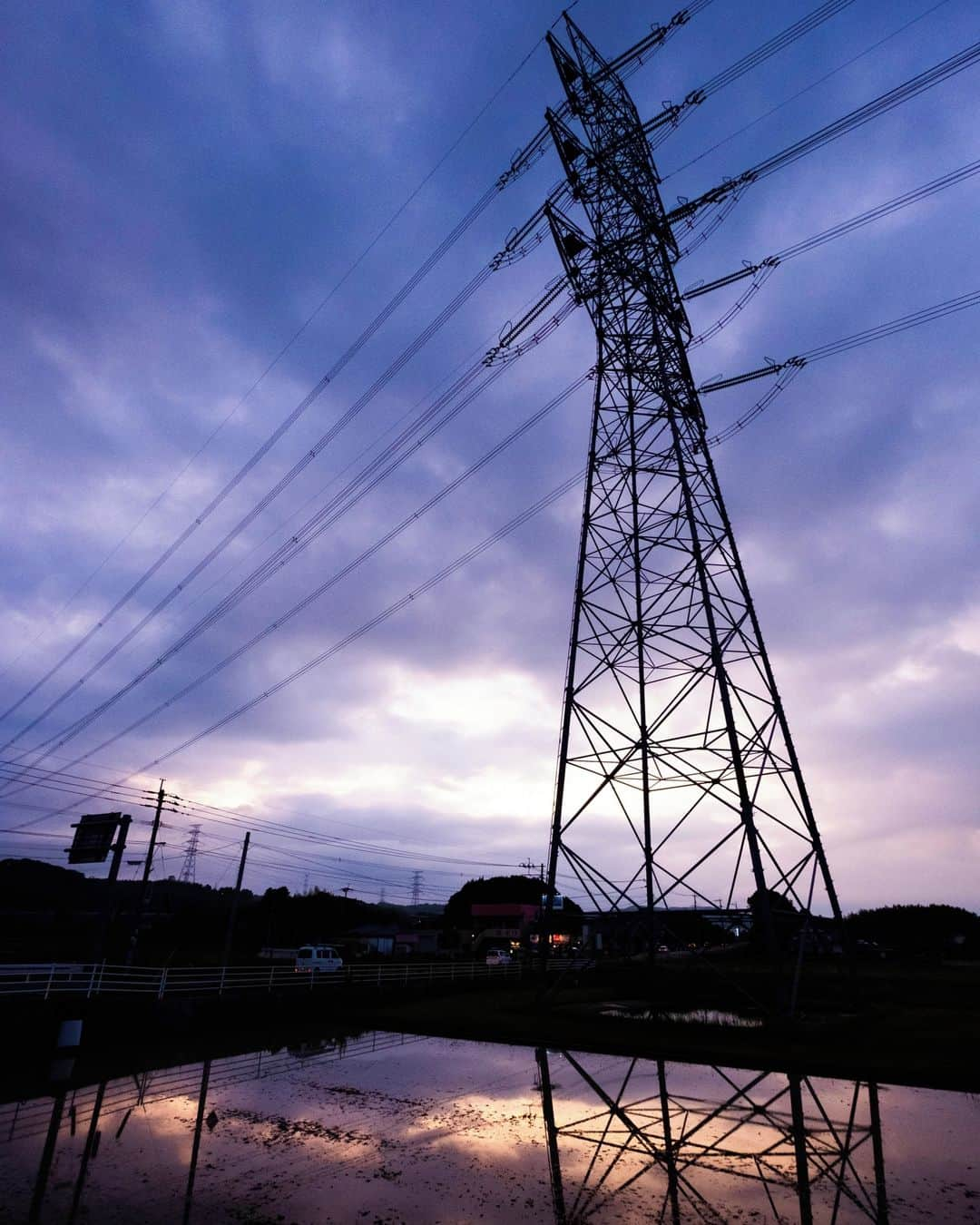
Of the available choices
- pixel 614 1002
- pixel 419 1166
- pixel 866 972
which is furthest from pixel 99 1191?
pixel 866 972

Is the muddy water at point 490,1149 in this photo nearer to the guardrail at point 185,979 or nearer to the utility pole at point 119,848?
the guardrail at point 185,979

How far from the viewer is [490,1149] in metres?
9.16

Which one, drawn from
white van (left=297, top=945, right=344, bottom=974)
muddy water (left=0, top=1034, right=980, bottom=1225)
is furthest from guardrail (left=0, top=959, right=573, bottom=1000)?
muddy water (left=0, top=1034, right=980, bottom=1225)

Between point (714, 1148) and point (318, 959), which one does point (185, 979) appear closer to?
point (318, 959)

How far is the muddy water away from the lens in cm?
721

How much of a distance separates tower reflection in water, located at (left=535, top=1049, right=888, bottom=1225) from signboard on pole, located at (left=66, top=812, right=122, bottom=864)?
32.0m

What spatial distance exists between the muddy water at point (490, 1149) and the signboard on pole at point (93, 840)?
27127 mm

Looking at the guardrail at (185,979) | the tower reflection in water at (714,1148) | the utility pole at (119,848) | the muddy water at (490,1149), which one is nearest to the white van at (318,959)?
the guardrail at (185,979)

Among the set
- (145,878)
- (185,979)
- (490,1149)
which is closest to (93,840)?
(145,878)

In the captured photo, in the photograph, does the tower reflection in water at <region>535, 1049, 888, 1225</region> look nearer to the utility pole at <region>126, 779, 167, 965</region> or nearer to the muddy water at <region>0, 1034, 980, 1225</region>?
the muddy water at <region>0, 1034, 980, 1225</region>

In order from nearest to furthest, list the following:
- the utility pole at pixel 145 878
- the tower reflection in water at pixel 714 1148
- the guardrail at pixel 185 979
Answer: the tower reflection in water at pixel 714 1148 < the guardrail at pixel 185 979 < the utility pole at pixel 145 878

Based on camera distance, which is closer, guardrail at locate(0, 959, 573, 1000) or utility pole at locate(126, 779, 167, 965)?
guardrail at locate(0, 959, 573, 1000)

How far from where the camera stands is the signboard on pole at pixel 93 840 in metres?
36.4

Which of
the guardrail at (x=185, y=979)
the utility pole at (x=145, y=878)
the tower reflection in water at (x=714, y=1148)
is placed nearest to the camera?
the tower reflection in water at (x=714, y=1148)
